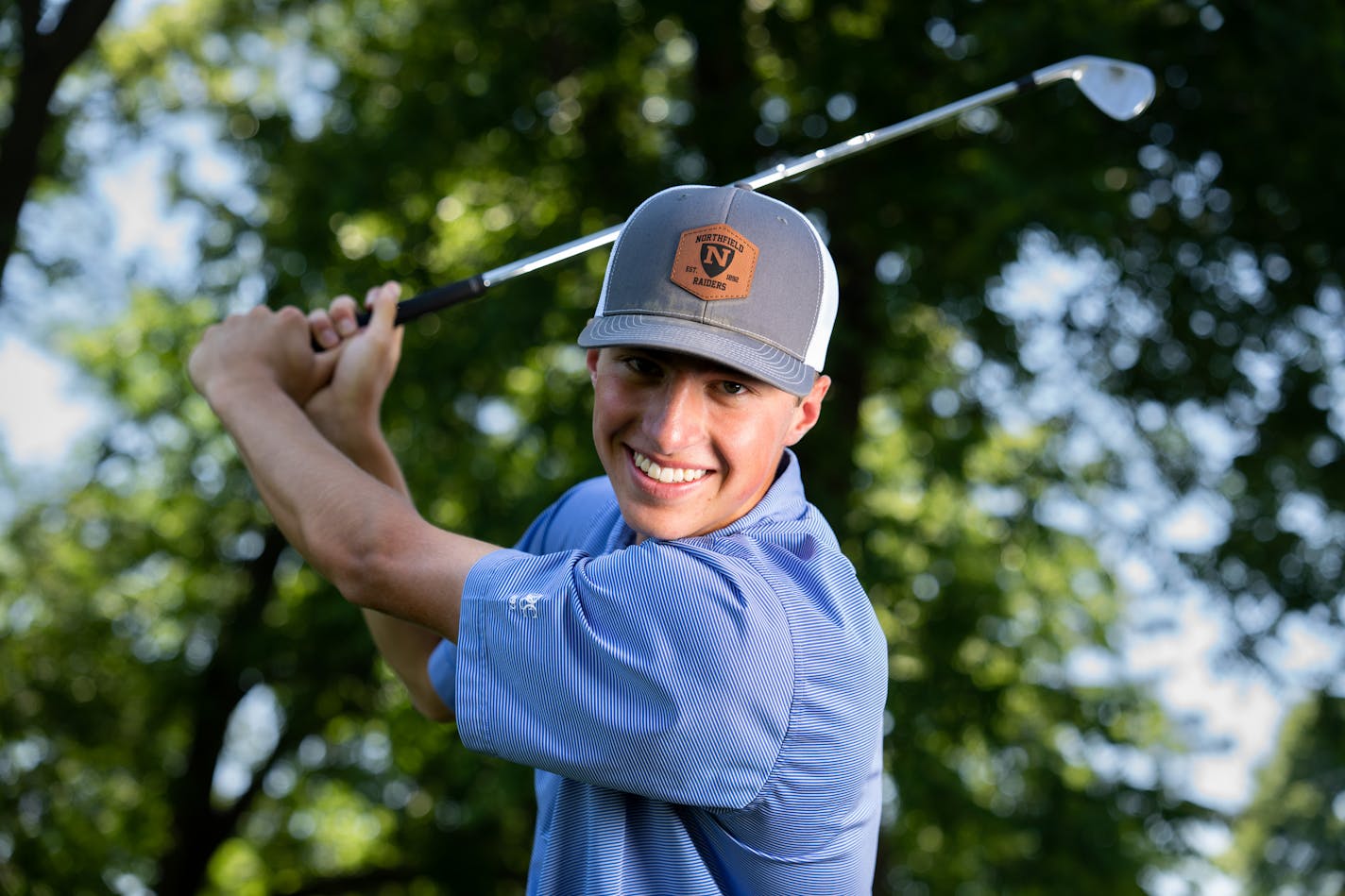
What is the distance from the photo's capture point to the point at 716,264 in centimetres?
213

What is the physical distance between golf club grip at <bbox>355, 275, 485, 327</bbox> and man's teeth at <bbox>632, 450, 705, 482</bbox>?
0.97 meters

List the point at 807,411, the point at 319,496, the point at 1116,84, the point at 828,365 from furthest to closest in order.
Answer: the point at 828,365 < the point at 1116,84 < the point at 807,411 < the point at 319,496

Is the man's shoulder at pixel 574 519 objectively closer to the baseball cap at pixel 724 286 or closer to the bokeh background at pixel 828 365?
the baseball cap at pixel 724 286

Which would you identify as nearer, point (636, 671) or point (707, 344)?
point (636, 671)

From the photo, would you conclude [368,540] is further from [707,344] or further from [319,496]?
[707,344]

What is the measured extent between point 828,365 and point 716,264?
19.7ft

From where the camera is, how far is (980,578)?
917 cm

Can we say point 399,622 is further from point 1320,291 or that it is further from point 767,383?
point 1320,291

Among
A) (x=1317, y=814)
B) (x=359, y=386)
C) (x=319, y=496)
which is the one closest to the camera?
(x=319, y=496)

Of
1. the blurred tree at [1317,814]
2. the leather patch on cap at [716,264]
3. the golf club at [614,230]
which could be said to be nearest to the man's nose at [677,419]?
the leather patch on cap at [716,264]

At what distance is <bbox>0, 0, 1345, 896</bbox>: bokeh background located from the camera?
7.52m

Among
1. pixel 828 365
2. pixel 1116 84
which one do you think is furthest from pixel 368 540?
pixel 828 365

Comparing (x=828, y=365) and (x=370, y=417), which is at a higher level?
(x=370, y=417)

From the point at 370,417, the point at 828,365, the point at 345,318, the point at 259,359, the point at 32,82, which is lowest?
the point at 828,365
